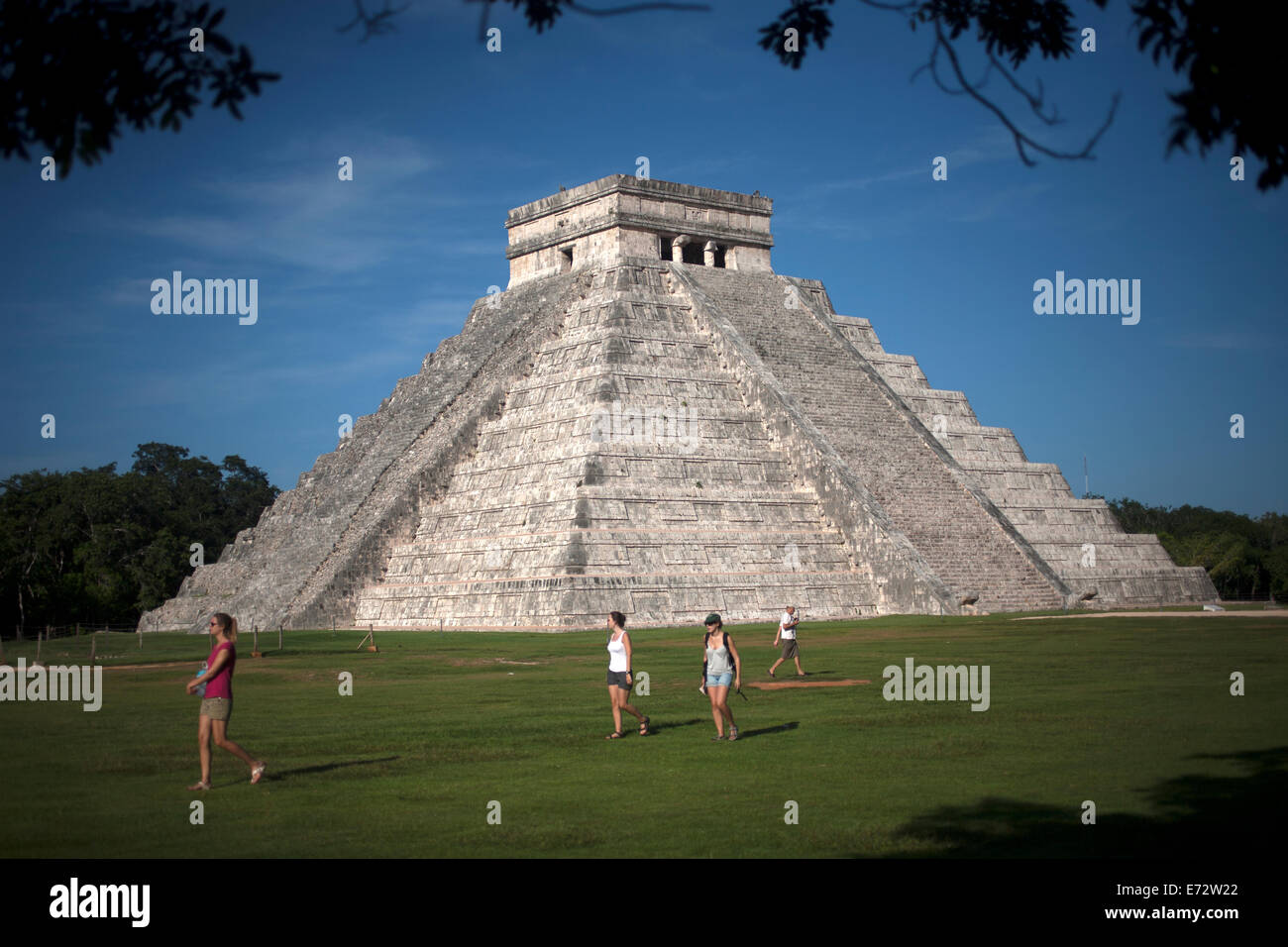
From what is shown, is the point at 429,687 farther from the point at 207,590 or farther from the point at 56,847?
the point at 207,590

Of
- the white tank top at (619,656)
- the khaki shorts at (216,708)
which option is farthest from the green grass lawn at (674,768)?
the white tank top at (619,656)

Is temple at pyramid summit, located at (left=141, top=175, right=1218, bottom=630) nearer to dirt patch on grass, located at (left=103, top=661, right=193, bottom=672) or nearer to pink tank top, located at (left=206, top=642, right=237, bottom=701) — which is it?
dirt patch on grass, located at (left=103, top=661, right=193, bottom=672)

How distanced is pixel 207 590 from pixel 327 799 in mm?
34114

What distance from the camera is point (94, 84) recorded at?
7.05 metres

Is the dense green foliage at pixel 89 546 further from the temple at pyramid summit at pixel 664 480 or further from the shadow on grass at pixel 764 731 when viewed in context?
the shadow on grass at pixel 764 731

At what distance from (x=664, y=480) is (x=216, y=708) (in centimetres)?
2394

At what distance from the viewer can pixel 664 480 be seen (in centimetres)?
3534

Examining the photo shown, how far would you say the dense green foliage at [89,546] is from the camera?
4647 cm

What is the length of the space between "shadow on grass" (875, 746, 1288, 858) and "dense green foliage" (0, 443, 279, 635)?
3924 centimetres

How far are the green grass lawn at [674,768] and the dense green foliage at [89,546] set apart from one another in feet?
95.6

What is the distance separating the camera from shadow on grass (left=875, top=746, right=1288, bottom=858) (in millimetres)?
9312

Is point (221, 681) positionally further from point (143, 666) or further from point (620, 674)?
point (143, 666)

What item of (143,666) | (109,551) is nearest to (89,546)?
(109,551)

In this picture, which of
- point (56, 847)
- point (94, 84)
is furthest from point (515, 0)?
point (56, 847)
